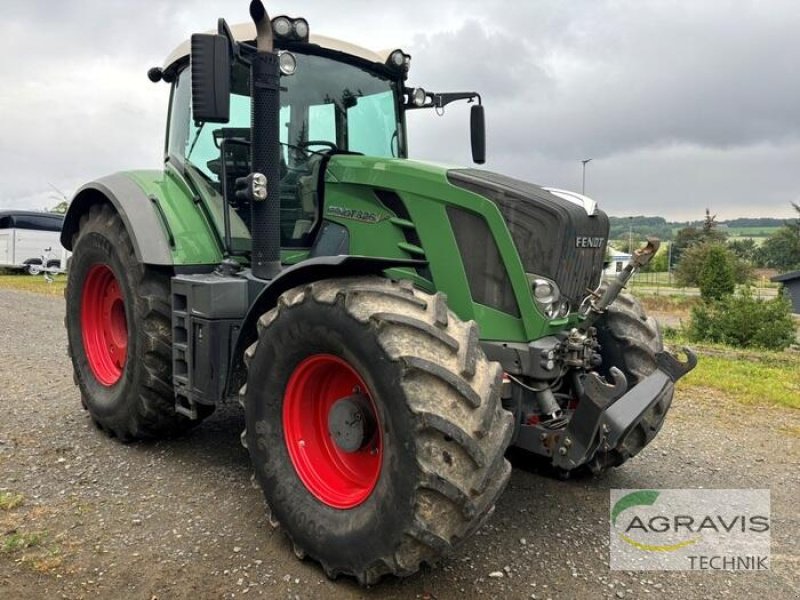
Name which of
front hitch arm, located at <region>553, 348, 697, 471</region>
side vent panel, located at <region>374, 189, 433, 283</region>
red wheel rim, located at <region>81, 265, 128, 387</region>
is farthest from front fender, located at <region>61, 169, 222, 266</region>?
front hitch arm, located at <region>553, 348, 697, 471</region>

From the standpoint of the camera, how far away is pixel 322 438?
3.42 metres

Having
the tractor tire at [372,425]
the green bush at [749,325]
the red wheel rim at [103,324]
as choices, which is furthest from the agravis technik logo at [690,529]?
the green bush at [749,325]

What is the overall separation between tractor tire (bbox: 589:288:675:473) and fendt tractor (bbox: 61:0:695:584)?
0.01m

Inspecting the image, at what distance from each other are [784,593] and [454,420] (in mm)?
1794

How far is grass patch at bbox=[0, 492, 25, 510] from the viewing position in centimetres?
372

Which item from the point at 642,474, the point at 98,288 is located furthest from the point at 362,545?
the point at 98,288

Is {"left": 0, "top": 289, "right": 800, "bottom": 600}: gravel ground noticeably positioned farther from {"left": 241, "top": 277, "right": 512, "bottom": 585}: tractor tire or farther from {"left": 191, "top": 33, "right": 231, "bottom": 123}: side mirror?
{"left": 191, "top": 33, "right": 231, "bottom": 123}: side mirror

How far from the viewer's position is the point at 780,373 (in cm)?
837

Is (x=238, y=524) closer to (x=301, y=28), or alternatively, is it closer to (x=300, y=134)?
(x=300, y=134)

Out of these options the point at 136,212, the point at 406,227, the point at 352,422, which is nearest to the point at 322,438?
the point at 352,422

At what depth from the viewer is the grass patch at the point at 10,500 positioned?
372 centimetres

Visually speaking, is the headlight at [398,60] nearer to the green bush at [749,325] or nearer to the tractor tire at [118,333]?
the tractor tire at [118,333]

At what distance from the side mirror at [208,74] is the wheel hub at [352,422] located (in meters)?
1.60

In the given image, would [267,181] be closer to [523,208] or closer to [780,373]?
[523,208]
